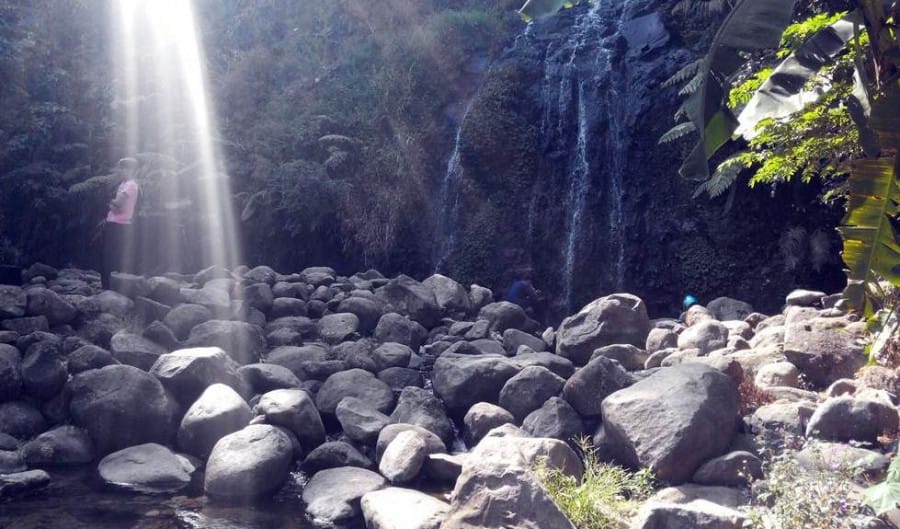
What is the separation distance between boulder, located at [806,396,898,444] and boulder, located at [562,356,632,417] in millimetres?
1582

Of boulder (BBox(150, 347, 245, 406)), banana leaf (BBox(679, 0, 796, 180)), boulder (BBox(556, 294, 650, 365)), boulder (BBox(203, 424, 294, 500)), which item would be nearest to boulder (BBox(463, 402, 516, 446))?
boulder (BBox(203, 424, 294, 500))

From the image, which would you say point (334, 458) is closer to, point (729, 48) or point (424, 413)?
point (424, 413)

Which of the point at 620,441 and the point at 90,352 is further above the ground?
the point at 90,352

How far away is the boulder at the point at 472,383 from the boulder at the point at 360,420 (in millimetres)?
666

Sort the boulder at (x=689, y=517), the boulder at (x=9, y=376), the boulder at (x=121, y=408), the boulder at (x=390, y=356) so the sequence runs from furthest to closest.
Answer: the boulder at (x=390, y=356) → the boulder at (x=9, y=376) → the boulder at (x=121, y=408) → the boulder at (x=689, y=517)

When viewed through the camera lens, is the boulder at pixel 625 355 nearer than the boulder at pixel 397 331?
Yes

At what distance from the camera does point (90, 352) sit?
7.26 metres

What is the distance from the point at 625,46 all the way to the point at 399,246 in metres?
5.83

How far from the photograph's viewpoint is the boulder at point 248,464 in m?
5.50

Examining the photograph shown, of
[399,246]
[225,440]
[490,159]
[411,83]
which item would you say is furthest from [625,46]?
[225,440]

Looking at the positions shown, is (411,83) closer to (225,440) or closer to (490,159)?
(490,159)

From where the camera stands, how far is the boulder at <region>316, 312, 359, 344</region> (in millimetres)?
9344

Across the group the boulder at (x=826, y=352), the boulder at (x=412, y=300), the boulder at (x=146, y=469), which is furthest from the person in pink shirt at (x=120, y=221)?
the boulder at (x=826, y=352)

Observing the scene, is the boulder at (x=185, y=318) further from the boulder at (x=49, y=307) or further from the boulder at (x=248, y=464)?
the boulder at (x=248, y=464)
